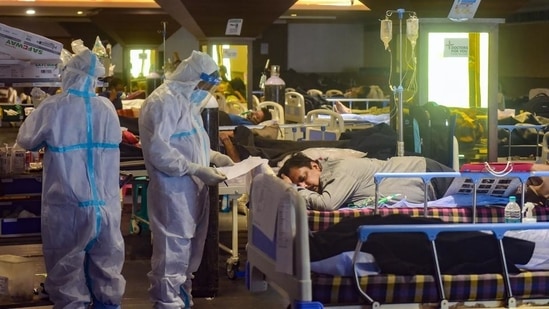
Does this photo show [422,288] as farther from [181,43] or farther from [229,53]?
[181,43]

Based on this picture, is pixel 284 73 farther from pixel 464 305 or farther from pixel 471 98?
pixel 464 305

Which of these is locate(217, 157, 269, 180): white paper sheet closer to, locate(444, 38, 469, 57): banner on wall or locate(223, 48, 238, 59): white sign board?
locate(444, 38, 469, 57): banner on wall

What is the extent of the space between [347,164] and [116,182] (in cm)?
122

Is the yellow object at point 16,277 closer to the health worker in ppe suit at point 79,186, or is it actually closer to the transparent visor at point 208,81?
the health worker in ppe suit at point 79,186

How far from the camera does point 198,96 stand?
5.57 meters

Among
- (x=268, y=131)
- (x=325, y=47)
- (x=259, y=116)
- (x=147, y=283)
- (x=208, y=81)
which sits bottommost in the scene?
(x=147, y=283)

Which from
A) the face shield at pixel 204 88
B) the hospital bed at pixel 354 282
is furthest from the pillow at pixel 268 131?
the hospital bed at pixel 354 282

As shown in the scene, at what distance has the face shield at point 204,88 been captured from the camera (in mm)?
5539

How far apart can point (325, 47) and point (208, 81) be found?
14339mm

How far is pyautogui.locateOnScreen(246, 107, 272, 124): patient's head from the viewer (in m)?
9.24

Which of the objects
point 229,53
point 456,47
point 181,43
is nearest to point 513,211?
point 456,47

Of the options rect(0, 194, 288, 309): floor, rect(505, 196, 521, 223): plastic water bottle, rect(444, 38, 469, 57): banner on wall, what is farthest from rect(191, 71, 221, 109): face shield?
rect(444, 38, 469, 57): banner on wall

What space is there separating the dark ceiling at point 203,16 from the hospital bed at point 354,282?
3864mm

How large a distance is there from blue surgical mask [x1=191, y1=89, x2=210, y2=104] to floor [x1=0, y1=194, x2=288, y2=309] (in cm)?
120
